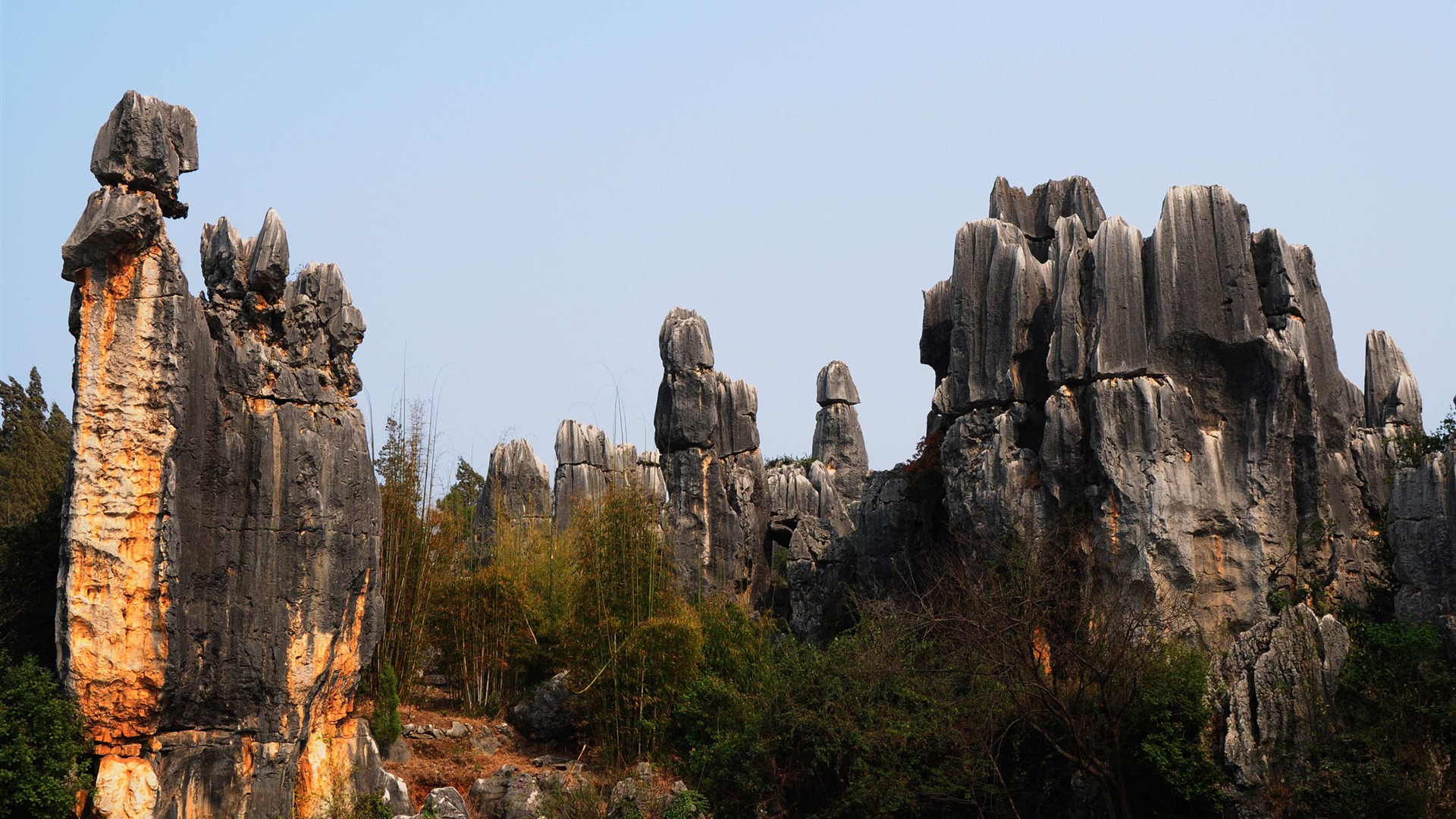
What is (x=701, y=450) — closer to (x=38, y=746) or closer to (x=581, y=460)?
(x=581, y=460)

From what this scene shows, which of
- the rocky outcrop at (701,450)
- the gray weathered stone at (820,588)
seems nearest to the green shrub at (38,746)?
the gray weathered stone at (820,588)

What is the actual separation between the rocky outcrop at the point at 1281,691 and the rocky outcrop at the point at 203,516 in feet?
34.4

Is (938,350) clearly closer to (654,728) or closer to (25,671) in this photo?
(654,728)

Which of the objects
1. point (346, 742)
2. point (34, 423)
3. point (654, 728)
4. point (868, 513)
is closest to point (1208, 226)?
point (868, 513)

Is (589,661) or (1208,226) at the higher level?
(1208,226)

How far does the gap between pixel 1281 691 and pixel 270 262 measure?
42.6 ft

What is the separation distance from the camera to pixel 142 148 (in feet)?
48.7

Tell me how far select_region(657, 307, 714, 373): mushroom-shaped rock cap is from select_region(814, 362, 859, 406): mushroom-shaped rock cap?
11.4m

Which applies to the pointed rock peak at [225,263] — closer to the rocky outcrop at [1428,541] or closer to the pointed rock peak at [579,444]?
the rocky outcrop at [1428,541]

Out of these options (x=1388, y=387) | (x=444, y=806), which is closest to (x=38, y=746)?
(x=444, y=806)

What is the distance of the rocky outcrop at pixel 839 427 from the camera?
42.7 meters

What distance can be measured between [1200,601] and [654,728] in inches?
328

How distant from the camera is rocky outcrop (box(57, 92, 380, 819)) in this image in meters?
14.5

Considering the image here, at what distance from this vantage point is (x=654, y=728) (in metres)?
20.6
